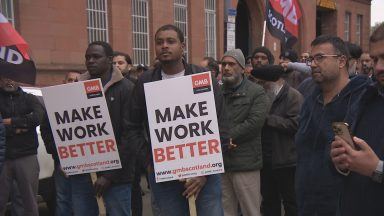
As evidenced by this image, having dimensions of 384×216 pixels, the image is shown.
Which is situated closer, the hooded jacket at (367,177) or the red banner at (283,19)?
the hooded jacket at (367,177)

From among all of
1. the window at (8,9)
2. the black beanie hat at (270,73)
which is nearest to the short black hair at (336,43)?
the black beanie hat at (270,73)

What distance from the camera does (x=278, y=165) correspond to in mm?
4914

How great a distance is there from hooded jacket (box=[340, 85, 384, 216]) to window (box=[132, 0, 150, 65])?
12.1 metres

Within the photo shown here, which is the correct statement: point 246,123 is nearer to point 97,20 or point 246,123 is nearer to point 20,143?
point 20,143

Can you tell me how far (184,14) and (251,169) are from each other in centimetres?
1182

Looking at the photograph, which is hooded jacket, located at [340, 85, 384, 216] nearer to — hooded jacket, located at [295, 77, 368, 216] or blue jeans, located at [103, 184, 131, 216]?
hooded jacket, located at [295, 77, 368, 216]

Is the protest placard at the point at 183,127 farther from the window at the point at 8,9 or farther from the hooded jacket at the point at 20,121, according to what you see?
the window at the point at 8,9

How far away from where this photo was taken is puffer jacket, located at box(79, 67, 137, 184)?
3.92m

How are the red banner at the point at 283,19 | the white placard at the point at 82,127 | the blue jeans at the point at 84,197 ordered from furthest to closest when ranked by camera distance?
the red banner at the point at 283,19 → the blue jeans at the point at 84,197 → the white placard at the point at 82,127

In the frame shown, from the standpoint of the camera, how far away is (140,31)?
14.2 m

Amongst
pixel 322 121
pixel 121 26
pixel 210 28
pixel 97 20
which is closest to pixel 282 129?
pixel 322 121

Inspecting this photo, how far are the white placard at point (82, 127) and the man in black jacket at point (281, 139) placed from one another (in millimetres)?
1773

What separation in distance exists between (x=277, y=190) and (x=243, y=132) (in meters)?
1.07

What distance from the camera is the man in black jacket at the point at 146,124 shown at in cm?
355
